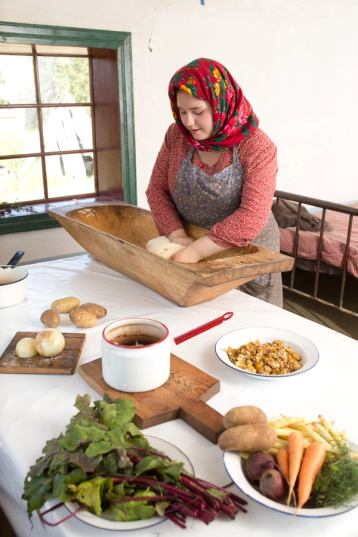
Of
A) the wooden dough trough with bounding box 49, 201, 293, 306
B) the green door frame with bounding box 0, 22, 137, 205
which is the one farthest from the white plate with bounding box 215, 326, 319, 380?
the green door frame with bounding box 0, 22, 137, 205

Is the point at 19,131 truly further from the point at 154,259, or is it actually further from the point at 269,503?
the point at 269,503

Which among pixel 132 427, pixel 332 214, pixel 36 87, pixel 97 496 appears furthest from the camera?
pixel 332 214

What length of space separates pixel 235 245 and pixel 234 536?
3.00 feet

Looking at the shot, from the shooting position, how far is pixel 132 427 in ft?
2.52

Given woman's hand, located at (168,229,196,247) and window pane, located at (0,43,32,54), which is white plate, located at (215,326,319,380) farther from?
window pane, located at (0,43,32,54)

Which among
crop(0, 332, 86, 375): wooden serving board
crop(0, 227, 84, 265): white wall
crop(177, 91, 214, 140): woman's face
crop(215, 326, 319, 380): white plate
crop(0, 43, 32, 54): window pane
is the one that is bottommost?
crop(0, 227, 84, 265): white wall

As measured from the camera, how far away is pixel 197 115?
1550mm

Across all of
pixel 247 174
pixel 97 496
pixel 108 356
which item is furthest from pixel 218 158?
pixel 97 496

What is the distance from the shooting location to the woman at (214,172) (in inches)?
58.7

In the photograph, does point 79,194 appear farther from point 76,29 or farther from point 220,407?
point 220,407

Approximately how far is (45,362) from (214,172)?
85 centimetres

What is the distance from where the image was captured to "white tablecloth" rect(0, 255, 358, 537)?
0.69 metres

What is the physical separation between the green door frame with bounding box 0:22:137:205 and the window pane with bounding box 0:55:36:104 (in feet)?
1.29

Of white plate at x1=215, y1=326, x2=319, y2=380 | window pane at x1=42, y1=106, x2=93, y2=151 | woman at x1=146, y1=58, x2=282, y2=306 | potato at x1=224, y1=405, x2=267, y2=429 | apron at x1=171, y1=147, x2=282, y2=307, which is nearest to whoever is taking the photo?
potato at x1=224, y1=405, x2=267, y2=429
